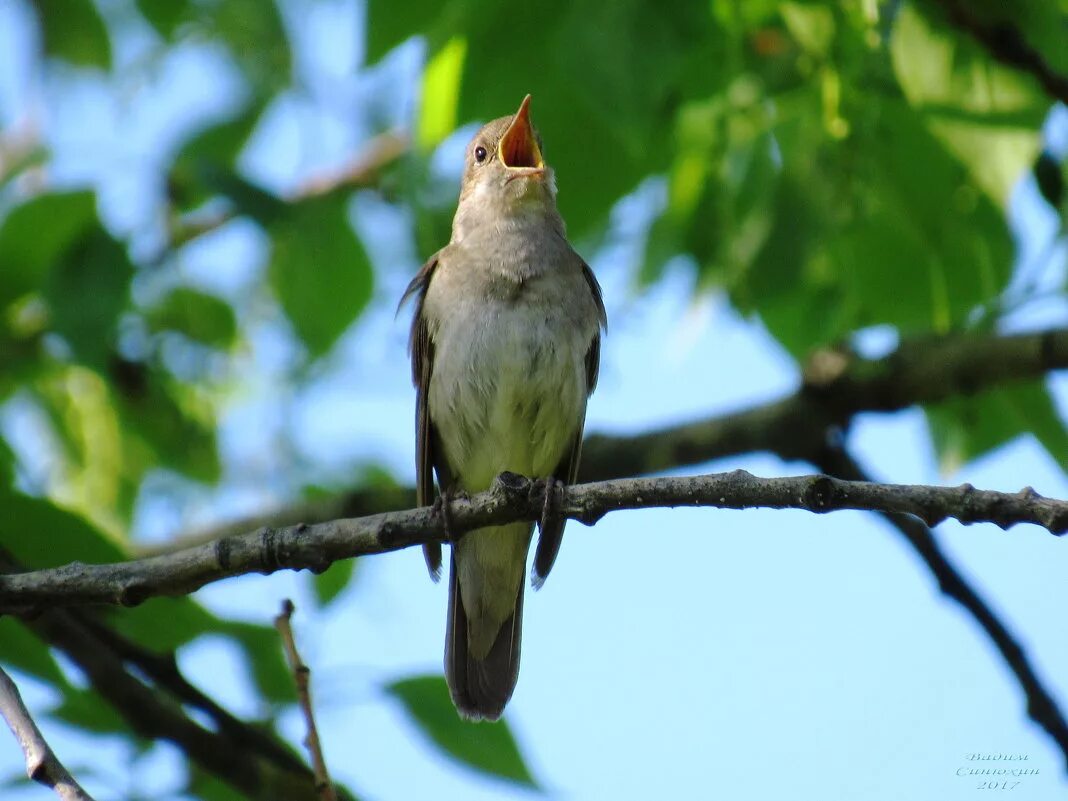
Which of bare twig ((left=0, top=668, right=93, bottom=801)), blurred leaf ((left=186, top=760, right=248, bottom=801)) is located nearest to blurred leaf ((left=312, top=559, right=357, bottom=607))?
blurred leaf ((left=186, top=760, right=248, bottom=801))

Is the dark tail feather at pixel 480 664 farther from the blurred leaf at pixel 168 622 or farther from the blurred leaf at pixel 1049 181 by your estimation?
the blurred leaf at pixel 1049 181

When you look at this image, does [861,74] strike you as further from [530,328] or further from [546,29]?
[530,328]

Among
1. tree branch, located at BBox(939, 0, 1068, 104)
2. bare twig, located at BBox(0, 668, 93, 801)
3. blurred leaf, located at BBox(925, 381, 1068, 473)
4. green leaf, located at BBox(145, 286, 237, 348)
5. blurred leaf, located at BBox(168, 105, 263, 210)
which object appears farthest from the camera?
green leaf, located at BBox(145, 286, 237, 348)

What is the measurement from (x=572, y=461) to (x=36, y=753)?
3322 millimetres

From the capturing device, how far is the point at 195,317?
20.0 feet

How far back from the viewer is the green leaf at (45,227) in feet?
15.4

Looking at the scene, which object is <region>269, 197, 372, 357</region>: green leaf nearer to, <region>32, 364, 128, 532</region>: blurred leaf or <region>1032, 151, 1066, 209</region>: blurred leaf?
<region>32, 364, 128, 532</region>: blurred leaf

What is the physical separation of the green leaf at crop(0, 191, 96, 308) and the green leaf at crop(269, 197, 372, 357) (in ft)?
2.48

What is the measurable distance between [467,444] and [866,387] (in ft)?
5.53

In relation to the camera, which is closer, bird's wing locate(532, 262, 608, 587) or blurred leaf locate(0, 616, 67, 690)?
blurred leaf locate(0, 616, 67, 690)

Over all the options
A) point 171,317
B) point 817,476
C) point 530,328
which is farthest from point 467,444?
point 817,476

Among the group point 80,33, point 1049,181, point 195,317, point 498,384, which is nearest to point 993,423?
point 1049,181

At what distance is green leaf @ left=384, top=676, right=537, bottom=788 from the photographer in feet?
12.5

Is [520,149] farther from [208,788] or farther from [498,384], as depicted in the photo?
[208,788]
